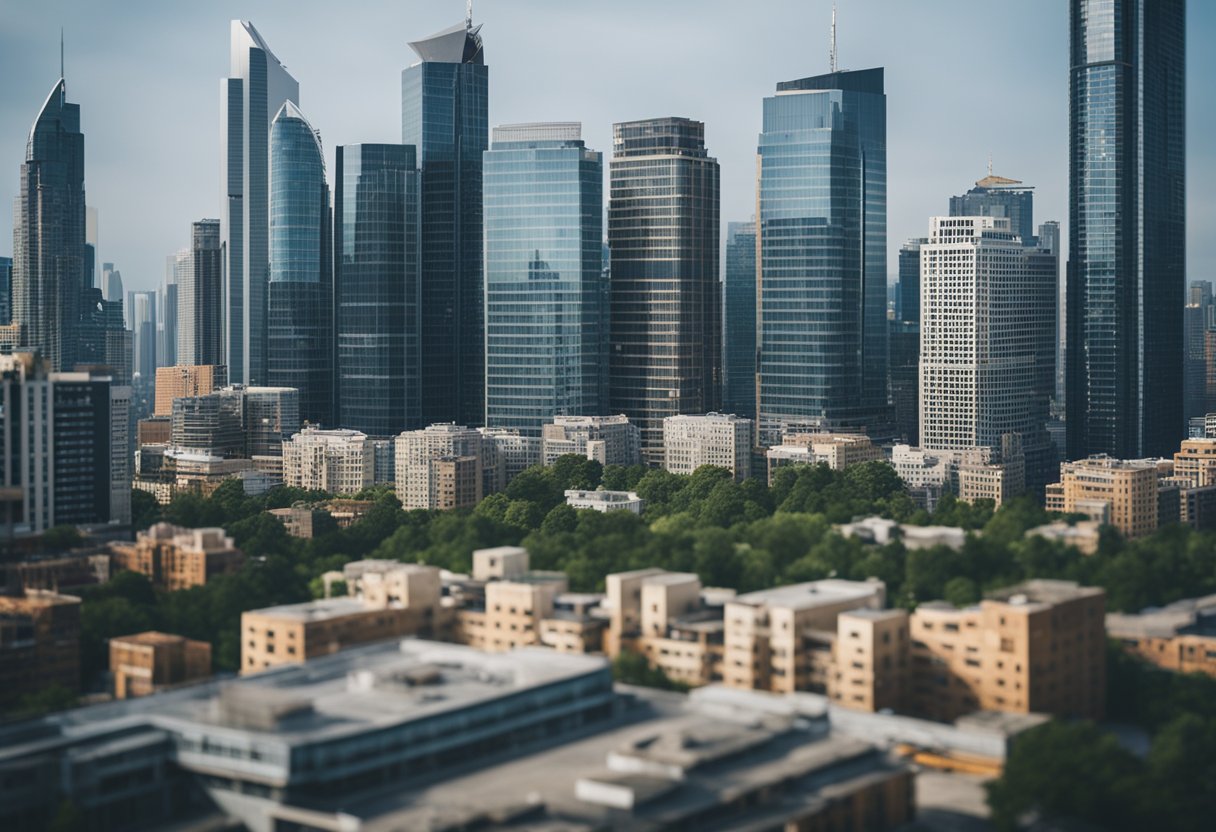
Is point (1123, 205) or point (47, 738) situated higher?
point (1123, 205)

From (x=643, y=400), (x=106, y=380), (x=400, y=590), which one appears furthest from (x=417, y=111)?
(x=400, y=590)

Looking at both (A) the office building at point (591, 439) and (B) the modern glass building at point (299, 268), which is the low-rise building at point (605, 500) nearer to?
(A) the office building at point (591, 439)

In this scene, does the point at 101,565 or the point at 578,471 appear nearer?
the point at 101,565

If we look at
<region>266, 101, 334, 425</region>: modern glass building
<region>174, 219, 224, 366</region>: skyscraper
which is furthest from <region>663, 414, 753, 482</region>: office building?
<region>174, 219, 224, 366</region>: skyscraper

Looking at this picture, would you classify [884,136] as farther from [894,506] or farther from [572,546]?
[572,546]

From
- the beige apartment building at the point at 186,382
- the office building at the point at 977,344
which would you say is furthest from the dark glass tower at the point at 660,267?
the beige apartment building at the point at 186,382
